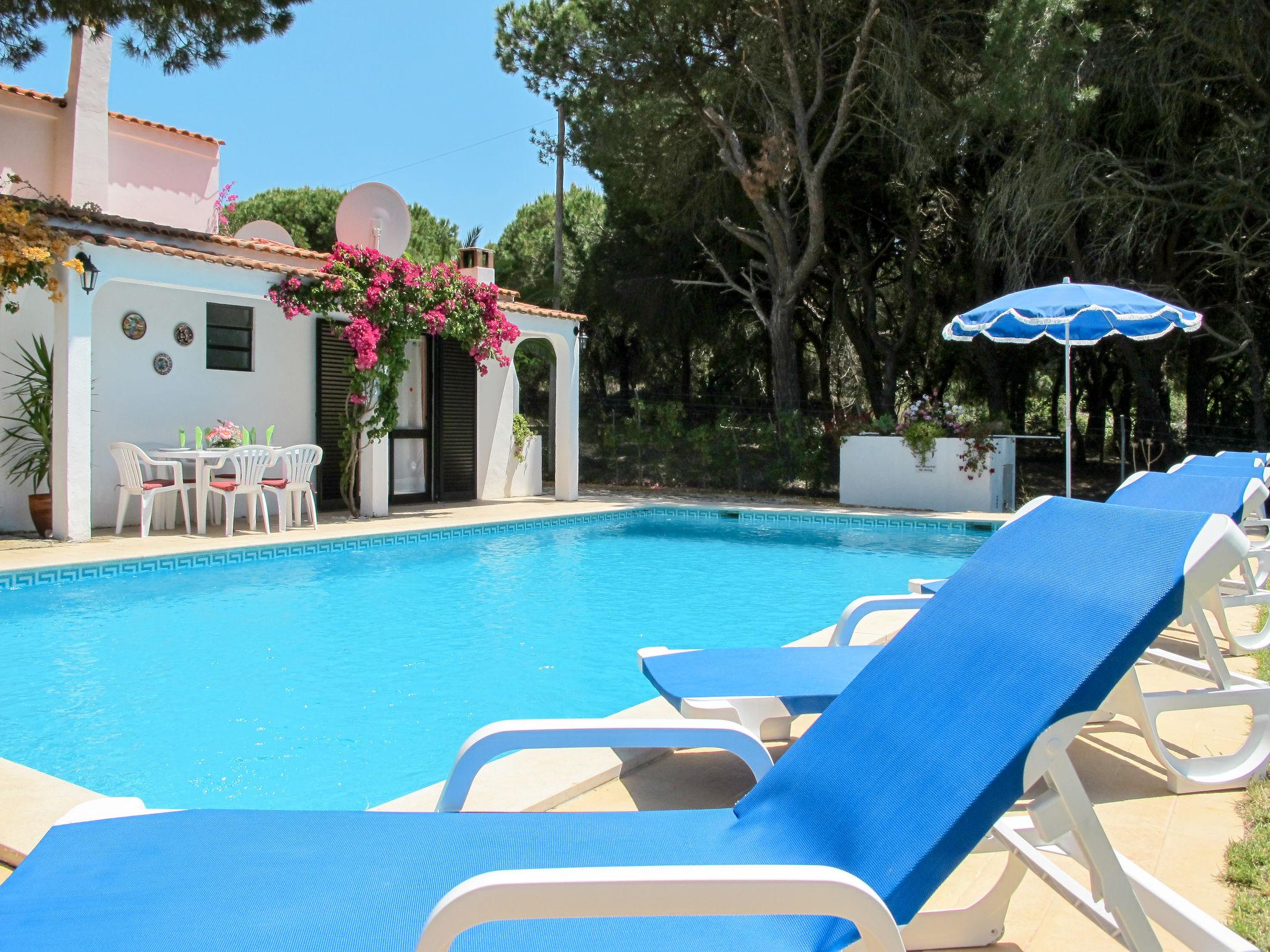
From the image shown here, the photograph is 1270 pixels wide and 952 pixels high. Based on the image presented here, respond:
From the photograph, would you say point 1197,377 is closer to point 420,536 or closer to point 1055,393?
point 1055,393

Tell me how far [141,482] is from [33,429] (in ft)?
4.38

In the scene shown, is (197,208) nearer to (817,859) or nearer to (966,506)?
(966,506)

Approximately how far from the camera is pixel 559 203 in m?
19.9

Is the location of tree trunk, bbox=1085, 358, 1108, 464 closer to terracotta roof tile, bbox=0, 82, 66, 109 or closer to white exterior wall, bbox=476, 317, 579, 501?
white exterior wall, bbox=476, 317, 579, 501

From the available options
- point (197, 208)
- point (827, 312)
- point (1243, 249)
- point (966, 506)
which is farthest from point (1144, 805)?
point (827, 312)

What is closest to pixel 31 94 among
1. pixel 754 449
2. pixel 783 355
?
pixel 754 449

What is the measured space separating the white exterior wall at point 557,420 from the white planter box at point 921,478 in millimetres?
4023

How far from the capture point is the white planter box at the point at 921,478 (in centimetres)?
1372

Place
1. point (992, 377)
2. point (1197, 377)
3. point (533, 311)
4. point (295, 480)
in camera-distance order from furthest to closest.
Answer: point (992, 377) → point (1197, 377) → point (533, 311) → point (295, 480)

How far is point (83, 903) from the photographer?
1.58 m

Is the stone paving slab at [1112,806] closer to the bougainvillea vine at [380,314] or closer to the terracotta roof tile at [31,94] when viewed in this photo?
the bougainvillea vine at [380,314]

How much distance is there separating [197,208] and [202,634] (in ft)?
40.8

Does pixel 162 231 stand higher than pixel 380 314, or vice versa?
pixel 162 231

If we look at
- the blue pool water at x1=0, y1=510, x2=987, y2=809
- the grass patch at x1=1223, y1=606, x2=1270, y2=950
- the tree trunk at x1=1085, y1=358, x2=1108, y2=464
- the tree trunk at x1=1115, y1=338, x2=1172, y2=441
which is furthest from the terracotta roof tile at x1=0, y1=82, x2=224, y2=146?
the tree trunk at x1=1085, y1=358, x2=1108, y2=464
